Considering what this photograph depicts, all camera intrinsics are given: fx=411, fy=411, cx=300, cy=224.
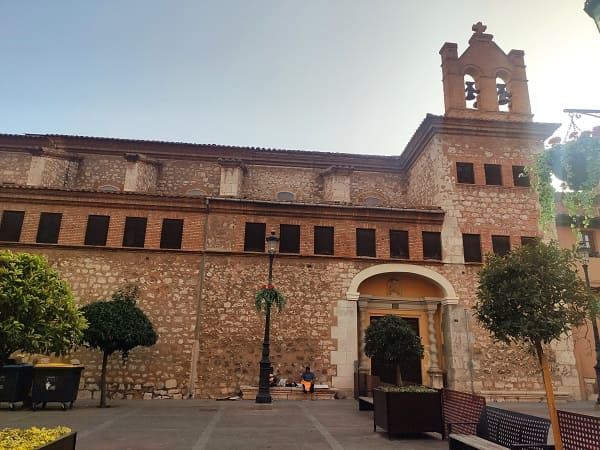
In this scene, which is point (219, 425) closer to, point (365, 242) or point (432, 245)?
point (365, 242)

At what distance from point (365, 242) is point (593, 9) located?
14216 mm

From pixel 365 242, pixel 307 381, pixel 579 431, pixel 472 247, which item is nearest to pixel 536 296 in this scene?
pixel 579 431

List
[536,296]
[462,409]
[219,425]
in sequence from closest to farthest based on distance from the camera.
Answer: [536,296], [462,409], [219,425]

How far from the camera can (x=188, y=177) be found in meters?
22.3

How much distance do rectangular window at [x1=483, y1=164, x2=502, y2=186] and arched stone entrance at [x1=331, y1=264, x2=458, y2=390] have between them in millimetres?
5194

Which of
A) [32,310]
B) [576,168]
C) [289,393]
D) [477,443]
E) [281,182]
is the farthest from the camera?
[281,182]

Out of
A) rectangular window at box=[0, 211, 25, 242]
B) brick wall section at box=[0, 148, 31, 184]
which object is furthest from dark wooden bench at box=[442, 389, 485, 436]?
brick wall section at box=[0, 148, 31, 184]

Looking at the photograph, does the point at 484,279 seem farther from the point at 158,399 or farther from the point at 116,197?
the point at 116,197

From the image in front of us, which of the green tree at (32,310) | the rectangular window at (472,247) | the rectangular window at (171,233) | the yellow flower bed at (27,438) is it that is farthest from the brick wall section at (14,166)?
the rectangular window at (472,247)

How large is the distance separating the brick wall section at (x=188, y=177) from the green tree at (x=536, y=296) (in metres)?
17.8

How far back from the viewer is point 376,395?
28.5 ft

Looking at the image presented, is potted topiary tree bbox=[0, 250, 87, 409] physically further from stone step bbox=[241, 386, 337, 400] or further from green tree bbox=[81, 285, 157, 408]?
stone step bbox=[241, 386, 337, 400]

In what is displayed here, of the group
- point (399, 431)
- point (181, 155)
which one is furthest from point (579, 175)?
point (181, 155)

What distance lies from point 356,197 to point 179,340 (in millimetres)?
11930
